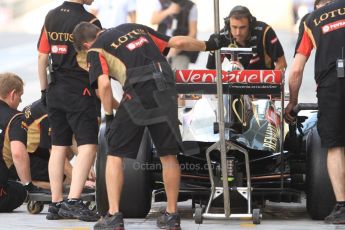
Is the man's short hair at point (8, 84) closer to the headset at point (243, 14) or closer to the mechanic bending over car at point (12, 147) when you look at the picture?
the mechanic bending over car at point (12, 147)

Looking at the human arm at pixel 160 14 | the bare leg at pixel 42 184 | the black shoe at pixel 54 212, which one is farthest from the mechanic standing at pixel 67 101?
the human arm at pixel 160 14

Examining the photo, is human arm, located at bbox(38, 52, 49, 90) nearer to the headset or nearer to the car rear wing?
the car rear wing

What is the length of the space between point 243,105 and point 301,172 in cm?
77

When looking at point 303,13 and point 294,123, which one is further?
point 303,13

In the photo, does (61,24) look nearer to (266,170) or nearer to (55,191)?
(55,191)

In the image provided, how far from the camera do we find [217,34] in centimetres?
895

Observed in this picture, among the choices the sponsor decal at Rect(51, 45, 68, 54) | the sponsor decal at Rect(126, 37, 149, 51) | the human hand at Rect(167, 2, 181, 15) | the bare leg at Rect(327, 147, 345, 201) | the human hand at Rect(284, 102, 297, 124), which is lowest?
the bare leg at Rect(327, 147, 345, 201)

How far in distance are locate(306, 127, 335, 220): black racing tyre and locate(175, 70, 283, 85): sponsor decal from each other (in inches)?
26.0

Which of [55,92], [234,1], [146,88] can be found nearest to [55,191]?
[55,92]

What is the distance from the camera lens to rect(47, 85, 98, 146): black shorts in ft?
32.2

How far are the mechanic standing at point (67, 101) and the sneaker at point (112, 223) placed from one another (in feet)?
3.00

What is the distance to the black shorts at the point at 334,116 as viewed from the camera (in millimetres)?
9391

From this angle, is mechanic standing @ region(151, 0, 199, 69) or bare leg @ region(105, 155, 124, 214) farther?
mechanic standing @ region(151, 0, 199, 69)

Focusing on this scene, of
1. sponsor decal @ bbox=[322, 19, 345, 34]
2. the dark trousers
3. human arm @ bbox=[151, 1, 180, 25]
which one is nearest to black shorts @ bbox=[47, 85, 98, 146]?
the dark trousers
